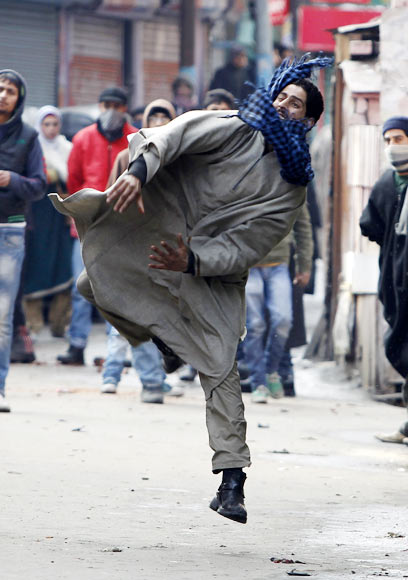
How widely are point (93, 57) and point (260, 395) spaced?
575 inches

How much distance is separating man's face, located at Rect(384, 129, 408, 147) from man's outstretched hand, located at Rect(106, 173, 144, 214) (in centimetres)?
359

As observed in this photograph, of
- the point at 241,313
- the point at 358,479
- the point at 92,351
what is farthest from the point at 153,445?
the point at 92,351

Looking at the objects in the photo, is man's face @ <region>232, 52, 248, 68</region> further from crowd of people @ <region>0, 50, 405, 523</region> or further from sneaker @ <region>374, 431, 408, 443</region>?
crowd of people @ <region>0, 50, 405, 523</region>

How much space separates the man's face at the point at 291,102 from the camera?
19.4 feet

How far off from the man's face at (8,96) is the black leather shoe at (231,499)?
412 cm

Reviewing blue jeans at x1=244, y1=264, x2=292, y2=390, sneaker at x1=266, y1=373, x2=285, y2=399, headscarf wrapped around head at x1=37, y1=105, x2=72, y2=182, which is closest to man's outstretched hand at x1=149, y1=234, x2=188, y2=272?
blue jeans at x1=244, y1=264, x2=292, y2=390

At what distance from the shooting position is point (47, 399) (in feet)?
33.3

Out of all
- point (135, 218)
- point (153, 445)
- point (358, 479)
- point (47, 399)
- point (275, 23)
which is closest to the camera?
point (135, 218)

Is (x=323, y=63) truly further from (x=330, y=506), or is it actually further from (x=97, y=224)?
(x=330, y=506)

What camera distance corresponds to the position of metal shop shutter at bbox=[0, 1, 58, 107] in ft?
74.0

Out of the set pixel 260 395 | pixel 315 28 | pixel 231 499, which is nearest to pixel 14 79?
pixel 260 395

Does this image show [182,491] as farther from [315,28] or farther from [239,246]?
[315,28]

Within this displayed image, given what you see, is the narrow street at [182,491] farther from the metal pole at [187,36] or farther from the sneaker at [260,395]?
the metal pole at [187,36]

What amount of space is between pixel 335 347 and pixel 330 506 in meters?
5.24
